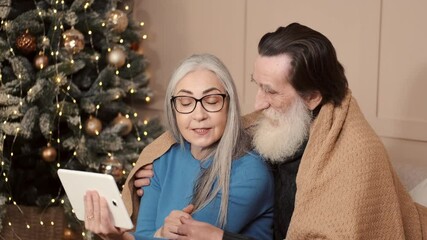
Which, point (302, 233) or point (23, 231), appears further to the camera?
point (23, 231)

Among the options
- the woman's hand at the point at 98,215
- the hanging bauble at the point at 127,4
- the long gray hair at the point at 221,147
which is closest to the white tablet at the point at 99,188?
the woman's hand at the point at 98,215

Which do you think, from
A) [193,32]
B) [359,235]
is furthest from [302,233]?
[193,32]

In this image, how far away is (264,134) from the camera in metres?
2.74

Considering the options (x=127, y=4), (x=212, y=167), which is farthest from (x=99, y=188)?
(x=127, y=4)

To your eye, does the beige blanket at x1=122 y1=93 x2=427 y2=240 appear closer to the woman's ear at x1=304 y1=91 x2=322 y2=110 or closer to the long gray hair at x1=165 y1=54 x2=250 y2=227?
the woman's ear at x1=304 y1=91 x2=322 y2=110

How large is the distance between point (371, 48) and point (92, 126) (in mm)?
1546

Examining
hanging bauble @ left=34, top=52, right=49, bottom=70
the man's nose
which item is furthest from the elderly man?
hanging bauble @ left=34, top=52, right=49, bottom=70

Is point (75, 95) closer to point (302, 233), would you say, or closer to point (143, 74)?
point (143, 74)

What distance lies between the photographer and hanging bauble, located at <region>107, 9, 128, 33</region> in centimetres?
462

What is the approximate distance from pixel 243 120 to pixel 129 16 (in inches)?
85.6

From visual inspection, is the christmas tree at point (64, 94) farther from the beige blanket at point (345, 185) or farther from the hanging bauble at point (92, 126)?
the beige blanket at point (345, 185)

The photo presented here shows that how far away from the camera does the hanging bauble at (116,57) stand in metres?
4.65

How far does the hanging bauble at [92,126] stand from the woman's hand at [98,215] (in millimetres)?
2046

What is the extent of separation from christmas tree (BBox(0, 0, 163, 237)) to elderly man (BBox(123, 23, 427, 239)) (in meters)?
1.82
